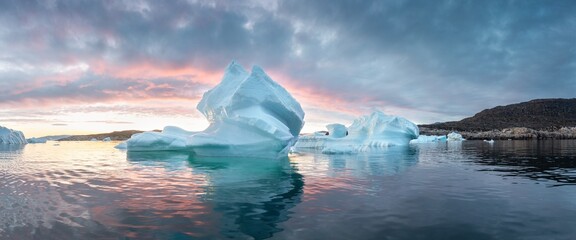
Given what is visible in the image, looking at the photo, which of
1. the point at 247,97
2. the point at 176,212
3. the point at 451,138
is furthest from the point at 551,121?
the point at 176,212

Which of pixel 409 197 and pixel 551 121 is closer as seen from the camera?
pixel 409 197

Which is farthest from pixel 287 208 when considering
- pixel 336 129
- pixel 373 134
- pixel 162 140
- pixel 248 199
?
pixel 336 129

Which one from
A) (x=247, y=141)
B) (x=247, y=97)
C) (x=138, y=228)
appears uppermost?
(x=247, y=97)

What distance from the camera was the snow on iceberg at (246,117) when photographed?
24516mm

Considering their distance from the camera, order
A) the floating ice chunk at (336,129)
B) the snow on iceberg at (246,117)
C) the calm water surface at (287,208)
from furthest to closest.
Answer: the floating ice chunk at (336,129)
the snow on iceberg at (246,117)
the calm water surface at (287,208)

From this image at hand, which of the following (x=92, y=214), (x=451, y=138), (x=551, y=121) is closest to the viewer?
(x=92, y=214)

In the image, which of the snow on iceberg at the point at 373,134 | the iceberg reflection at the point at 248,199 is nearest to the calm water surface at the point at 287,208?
the iceberg reflection at the point at 248,199

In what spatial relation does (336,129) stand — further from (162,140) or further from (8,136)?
(8,136)

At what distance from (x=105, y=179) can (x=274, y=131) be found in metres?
10.5

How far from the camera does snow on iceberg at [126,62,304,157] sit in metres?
24.5

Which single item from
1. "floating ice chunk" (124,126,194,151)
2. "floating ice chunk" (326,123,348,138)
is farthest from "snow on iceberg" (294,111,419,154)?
"floating ice chunk" (124,126,194,151)

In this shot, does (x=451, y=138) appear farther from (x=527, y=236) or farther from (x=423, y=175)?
(x=527, y=236)

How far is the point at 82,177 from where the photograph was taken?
631 inches

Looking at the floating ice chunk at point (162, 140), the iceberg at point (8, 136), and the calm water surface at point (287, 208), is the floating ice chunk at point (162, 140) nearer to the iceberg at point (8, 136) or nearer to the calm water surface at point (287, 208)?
the calm water surface at point (287, 208)
